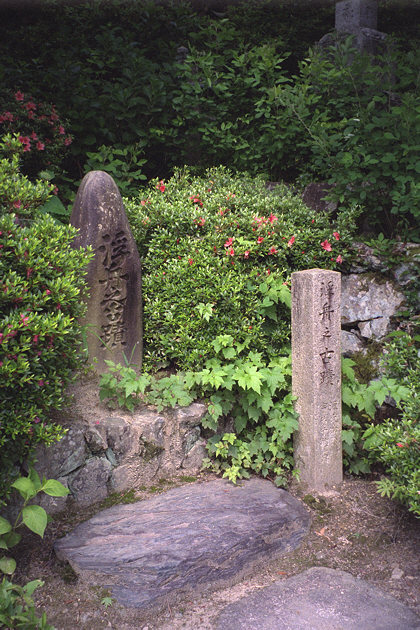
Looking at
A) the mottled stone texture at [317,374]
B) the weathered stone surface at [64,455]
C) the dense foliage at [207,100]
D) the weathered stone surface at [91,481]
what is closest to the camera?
the weathered stone surface at [64,455]

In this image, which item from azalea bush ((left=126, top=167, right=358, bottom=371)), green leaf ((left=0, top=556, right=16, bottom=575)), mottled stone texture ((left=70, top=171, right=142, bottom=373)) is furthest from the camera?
azalea bush ((left=126, top=167, right=358, bottom=371))

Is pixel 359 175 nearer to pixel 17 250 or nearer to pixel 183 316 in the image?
pixel 183 316

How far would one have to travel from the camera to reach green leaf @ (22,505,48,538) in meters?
2.62

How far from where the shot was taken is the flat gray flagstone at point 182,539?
290cm

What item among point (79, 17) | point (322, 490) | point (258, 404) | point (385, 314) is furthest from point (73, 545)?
point (79, 17)

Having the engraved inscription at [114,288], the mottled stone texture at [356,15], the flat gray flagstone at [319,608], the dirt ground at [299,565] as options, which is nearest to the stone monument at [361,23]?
the mottled stone texture at [356,15]

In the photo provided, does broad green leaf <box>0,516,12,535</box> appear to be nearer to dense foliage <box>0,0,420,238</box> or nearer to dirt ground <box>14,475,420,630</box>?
dirt ground <box>14,475,420,630</box>

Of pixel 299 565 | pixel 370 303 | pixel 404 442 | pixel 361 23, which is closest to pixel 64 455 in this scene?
pixel 299 565

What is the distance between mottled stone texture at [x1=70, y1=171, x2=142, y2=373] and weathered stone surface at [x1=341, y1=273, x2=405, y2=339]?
208 centimetres

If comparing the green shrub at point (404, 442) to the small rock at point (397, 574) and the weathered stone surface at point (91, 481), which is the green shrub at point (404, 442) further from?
the weathered stone surface at point (91, 481)

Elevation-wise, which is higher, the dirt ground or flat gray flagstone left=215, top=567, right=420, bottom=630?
the dirt ground

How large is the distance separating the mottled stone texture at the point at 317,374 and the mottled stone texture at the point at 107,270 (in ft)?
4.37

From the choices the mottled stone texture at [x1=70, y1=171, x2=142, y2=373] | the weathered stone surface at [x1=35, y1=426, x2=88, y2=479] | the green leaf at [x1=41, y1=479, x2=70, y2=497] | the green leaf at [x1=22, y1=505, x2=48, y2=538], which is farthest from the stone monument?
the green leaf at [x1=22, y1=505, x2=48, y2=538]

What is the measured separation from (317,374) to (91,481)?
1.79m
